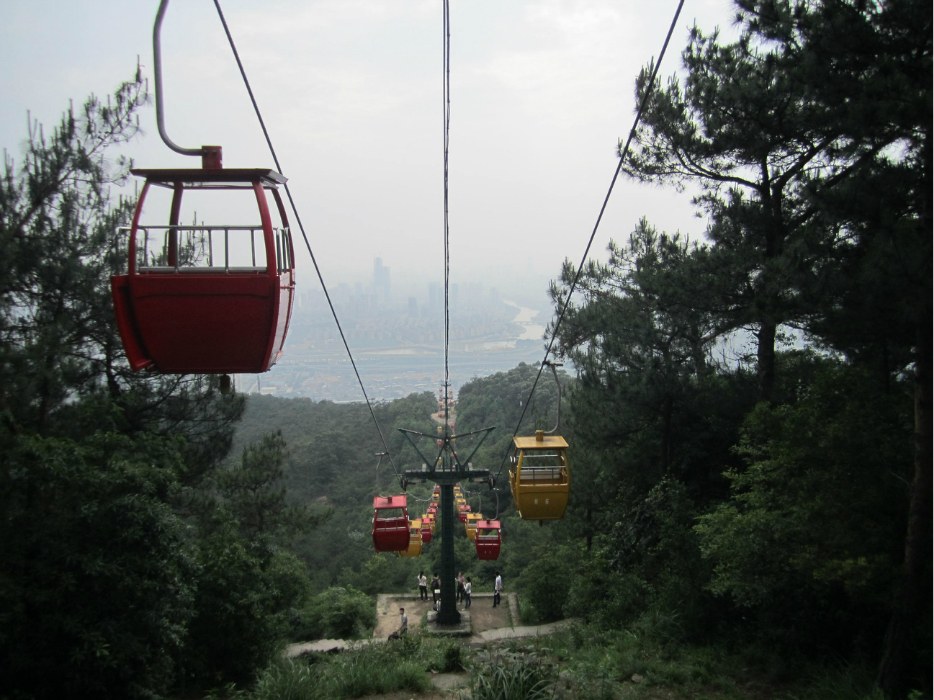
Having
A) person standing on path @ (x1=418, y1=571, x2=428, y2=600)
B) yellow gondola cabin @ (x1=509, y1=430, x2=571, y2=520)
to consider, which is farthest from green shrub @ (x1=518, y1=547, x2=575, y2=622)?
yellow gondola cabin @ (x1=509, y1=430, x2=571, y2=520)

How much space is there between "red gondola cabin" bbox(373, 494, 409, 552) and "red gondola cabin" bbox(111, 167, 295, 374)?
7935mm

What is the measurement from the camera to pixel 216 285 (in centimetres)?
261

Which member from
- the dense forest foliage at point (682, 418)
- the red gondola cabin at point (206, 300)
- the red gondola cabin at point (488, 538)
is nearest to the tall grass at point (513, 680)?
the dense forest foliage at point (682, 418)

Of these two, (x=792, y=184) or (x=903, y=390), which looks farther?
(x=792, y=184)

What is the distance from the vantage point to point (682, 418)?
12.6m

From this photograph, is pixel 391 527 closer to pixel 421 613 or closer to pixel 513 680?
pixel 513 680

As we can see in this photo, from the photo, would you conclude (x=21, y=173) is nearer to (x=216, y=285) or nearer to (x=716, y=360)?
(x=216, y=285)

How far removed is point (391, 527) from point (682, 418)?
576cm

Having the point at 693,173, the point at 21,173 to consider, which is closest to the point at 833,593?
the point at 693,173

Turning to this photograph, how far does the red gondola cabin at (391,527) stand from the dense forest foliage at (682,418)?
1692mm

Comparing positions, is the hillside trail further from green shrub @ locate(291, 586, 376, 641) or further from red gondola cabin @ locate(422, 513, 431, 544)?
red gondola cabin @ locate(422, 513, 431, 544)

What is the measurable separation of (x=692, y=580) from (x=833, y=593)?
2345 mm

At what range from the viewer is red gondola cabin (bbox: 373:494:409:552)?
411 inches

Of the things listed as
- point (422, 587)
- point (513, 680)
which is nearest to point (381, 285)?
point (422, 587)
